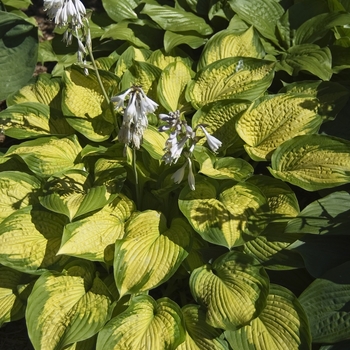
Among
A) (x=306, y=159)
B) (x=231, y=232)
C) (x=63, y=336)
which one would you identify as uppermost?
(x=306, y=159)

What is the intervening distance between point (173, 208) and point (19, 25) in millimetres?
1776

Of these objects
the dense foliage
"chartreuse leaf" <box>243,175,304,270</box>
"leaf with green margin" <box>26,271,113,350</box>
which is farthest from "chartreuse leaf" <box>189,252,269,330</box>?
"leaf with green margin" <box>26,271,113,350</box>

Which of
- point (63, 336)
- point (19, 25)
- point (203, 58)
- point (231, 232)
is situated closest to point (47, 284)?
point (63, 336)

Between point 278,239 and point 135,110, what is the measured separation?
991 millimetres

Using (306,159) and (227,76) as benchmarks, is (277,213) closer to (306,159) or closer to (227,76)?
(306,159)

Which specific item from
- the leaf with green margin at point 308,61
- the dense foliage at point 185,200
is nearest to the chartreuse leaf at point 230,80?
the dense foliage at point 185,200

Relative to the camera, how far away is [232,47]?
330 centimetres

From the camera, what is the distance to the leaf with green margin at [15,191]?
2809 mm

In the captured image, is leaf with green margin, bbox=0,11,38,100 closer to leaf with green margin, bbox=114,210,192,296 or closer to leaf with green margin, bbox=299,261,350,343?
leaf with green margin, bbox=114,210,192,296

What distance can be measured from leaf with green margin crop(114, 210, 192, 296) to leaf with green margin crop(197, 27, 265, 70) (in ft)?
3.84

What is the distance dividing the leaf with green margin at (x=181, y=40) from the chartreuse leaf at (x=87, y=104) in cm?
48

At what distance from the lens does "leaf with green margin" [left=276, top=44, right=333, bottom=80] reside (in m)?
3.13

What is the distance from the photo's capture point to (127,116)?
80.2 inches

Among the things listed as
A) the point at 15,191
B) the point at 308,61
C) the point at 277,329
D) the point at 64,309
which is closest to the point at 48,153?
the point at 15,191
